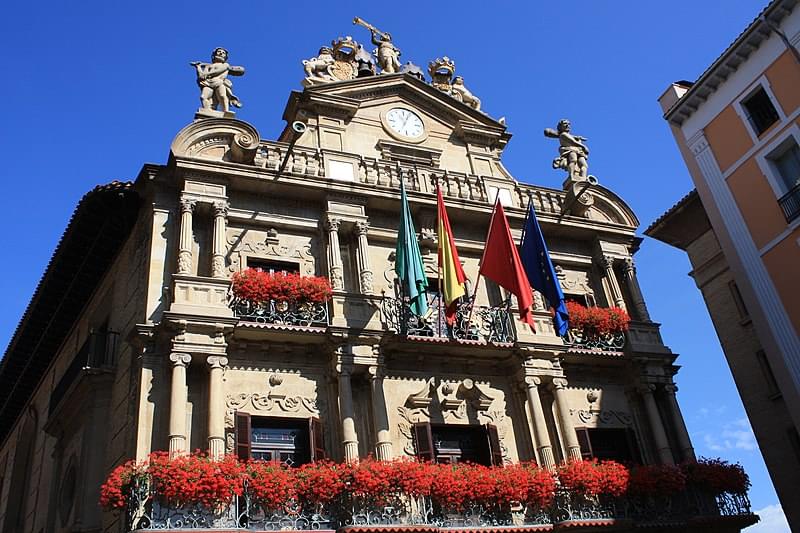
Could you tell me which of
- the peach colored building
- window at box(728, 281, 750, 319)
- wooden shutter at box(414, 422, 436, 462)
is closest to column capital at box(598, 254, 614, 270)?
the peach colored building

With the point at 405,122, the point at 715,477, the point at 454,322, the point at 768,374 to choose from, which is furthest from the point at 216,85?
Answer: the point at 768,374

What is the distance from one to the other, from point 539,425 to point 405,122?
1022cm

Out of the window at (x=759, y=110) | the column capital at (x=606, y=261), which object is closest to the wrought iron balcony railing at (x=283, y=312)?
the column capital at (x=606, y=261)

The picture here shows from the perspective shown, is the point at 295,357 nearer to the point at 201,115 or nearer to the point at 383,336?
the point at 383,336

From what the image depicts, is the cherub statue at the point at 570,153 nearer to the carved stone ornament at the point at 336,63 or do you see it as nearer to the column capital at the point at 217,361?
the carved stone ornament at the point at 336,63

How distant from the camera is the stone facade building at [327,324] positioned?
16250mm

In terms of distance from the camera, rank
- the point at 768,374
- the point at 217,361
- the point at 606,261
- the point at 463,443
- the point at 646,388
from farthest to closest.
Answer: the point at 768,374
the point at 606,261
the point at 646,388
the point at 463,443
the point at 217,361

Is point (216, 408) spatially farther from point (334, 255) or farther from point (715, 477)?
point (715, 477)

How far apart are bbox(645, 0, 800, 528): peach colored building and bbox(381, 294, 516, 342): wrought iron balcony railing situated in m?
6.12

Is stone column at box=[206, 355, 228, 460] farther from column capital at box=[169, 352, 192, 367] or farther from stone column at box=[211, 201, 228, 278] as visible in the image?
stone column at box=[211, 201, 228, 278]

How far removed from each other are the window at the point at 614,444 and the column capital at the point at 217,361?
8.94 m

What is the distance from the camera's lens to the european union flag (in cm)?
1833

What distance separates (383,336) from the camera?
691 inches

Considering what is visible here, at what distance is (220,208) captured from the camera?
1823 cm
